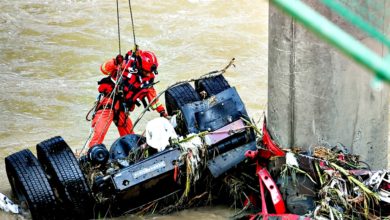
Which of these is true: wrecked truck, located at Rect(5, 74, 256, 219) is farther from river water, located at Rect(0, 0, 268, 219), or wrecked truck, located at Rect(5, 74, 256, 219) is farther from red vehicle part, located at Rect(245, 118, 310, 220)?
river water, located at Rect(0, 0, 268, 219)

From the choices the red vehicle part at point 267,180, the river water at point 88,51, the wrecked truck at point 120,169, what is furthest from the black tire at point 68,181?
the red vehicle part at point 267,180

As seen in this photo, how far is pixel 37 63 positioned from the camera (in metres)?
12.4

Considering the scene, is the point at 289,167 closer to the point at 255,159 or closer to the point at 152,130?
the point at 255,159

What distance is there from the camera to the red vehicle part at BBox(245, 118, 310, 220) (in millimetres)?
5625

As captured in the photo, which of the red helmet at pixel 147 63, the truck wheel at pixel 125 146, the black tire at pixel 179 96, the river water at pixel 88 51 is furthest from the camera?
the river water at pixel 88 51

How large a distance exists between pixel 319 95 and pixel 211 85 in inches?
61.5

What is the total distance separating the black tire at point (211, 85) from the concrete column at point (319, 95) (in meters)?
1.00

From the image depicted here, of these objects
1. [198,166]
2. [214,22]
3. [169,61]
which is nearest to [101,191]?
[198,166]

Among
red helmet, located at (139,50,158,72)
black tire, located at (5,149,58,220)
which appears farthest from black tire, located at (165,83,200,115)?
black tire, located at (5,149,58,220)

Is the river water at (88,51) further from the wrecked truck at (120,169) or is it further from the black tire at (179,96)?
the black tire at (179,96)

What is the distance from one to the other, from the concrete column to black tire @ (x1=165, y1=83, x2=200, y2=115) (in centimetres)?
111

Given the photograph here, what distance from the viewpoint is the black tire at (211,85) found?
23.4ft

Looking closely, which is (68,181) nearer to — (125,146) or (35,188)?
(35,188)

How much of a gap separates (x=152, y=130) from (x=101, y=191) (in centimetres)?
69
